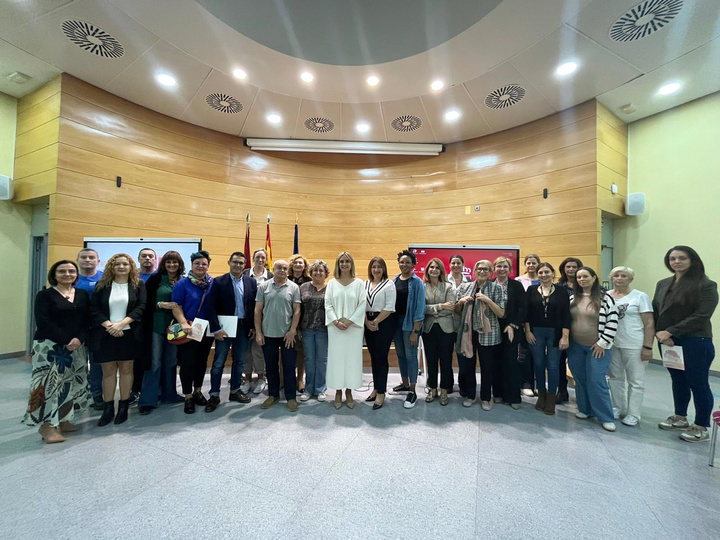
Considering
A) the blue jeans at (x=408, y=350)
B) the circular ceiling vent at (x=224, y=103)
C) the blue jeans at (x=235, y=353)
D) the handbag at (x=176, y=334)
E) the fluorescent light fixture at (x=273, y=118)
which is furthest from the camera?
the fluorescent light fixture at (x=273, y=118)

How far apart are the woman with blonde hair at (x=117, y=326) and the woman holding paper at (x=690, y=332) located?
4648mm

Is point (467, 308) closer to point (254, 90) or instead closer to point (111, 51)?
point (254, 90)

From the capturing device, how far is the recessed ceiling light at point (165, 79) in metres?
4.27

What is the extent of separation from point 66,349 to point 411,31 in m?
4.70

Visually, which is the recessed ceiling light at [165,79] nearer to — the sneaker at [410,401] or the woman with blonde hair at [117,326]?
the woman with blonde hair at [117,326]

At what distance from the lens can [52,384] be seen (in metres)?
2.39

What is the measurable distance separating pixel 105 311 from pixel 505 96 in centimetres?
578

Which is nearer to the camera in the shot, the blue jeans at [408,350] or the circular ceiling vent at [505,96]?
the blue jeans at [408,350]

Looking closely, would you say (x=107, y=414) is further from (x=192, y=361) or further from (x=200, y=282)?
(x=200, y=282)

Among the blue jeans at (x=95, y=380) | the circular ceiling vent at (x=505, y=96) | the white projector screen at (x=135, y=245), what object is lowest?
the blue jeans at (x=95, y=380)

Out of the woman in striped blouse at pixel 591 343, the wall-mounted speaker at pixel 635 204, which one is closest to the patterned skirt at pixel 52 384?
the woman in striped blouse at pixel 591 343

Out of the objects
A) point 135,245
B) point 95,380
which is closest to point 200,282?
point 95,380

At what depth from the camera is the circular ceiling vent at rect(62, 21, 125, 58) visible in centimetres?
349

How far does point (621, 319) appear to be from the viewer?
2.75m
